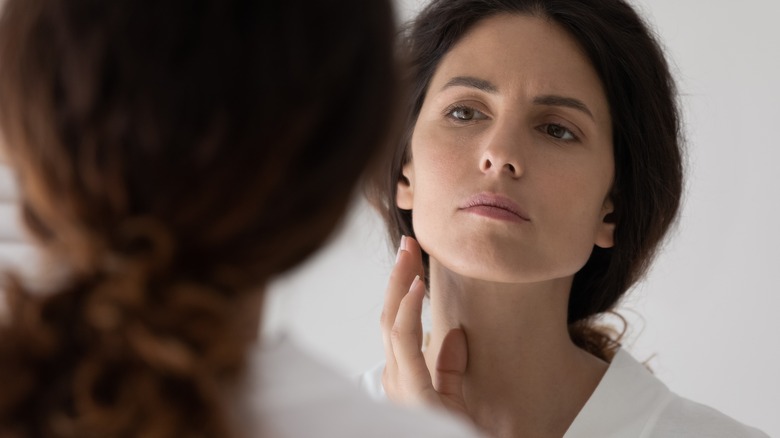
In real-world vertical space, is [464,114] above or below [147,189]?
above

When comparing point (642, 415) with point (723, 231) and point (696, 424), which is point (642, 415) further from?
point (723, 231)

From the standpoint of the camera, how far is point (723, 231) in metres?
2.20

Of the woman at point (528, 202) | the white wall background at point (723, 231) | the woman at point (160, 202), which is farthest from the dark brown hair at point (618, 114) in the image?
the woman at point (160, 202)

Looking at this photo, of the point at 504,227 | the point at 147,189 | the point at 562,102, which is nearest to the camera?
the point at 147,189

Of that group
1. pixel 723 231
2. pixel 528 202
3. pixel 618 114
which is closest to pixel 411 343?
pixel 528 202

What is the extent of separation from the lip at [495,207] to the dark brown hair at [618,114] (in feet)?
Answer: 0.88

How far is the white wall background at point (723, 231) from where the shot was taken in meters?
2.13

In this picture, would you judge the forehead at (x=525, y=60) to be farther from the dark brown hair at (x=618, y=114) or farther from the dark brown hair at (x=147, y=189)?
the dark brown hair at (x=147, y=189)

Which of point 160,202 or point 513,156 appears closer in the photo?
point 160,202

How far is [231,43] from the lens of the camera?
66cm

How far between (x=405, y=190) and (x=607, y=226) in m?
0.33

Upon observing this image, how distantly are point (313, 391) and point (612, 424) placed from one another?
92cm

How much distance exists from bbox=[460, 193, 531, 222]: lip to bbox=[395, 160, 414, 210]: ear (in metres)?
0.26

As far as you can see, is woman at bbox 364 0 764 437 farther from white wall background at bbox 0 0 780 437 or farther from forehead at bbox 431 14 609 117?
white wall background at bbox 0 0 780 437
